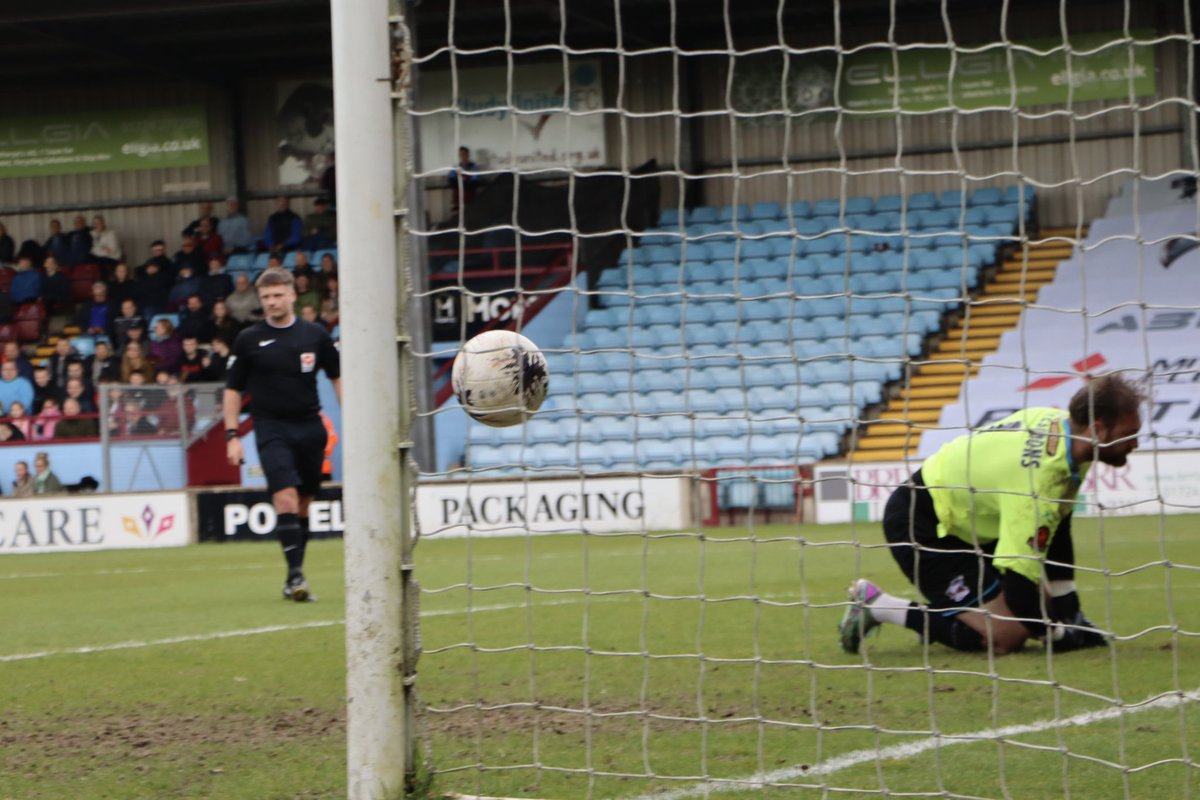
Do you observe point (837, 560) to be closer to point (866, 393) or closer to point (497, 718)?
point (497, 718)

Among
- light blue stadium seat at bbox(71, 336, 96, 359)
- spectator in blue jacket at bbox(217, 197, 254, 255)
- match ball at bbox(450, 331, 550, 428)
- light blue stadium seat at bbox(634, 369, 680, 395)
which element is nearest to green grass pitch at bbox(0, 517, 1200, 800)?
match ball at bbox(450, 331, 550, 428)

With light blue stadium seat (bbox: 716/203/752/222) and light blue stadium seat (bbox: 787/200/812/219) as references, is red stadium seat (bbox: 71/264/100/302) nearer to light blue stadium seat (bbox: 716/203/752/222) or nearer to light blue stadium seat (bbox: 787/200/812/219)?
light blue stadium seat (bbox: 716/203/752/222)

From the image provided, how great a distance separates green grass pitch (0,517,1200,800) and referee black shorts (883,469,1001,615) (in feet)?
0.84

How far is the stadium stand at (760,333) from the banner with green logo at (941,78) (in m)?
1.43

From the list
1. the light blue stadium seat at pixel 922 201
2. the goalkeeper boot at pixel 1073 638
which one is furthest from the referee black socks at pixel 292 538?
the light blue stadium seat at pixel 922 201

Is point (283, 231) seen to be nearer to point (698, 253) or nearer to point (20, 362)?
point (20, 362)

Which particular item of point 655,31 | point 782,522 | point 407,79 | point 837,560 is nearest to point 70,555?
point 782,522

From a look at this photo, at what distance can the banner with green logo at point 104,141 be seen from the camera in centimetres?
2727

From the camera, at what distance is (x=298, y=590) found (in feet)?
30.8

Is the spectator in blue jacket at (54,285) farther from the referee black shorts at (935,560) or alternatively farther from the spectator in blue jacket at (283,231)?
the referee black shorts at (935,560)

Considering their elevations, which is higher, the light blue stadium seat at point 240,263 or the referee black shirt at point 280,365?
the light blue stadium seat at point 240,263

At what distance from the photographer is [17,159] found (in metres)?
28.1

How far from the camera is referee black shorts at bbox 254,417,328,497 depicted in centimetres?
932

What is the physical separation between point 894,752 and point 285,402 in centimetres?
573
